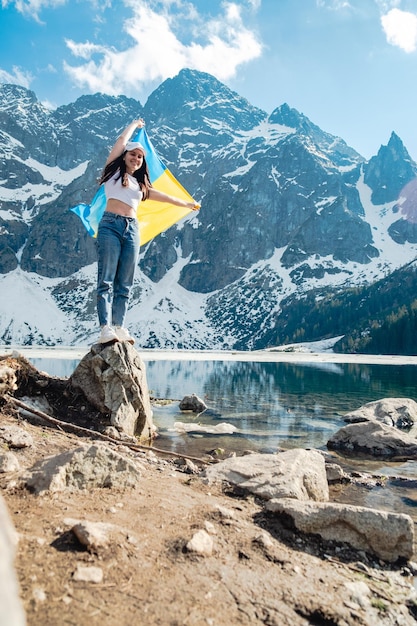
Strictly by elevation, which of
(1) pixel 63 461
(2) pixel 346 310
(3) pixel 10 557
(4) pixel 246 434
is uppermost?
(2) pixel 346 310

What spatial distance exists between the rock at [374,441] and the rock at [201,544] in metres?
9.11

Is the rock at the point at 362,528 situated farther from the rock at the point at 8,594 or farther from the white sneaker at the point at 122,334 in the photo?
the white sneaker at the point at 122,334

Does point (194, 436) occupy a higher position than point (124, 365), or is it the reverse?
point (124, 365)

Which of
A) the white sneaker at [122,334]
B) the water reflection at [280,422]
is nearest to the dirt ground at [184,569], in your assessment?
the water reflection at [280,422]

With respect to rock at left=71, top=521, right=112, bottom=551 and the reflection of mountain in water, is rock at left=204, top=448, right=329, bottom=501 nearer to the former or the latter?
rock at left=71, top=521, right=112, bottom=551

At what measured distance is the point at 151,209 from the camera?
11508 mm

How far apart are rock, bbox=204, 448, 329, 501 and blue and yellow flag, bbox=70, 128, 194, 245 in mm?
6889

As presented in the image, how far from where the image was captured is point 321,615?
9.29ft

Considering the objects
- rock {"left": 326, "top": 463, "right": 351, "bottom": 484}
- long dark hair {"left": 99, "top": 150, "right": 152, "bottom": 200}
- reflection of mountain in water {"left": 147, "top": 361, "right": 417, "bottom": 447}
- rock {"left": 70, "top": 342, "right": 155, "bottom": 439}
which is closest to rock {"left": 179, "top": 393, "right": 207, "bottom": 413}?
reflection of mountain in water {"left": 147, "top": 361, "right": 417, "bottom": 447}

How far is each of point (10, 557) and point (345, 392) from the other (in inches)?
1118

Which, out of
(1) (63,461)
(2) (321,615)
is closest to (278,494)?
(2) (321,615)

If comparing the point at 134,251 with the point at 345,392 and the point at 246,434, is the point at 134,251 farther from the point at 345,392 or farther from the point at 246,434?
the point at 345,392

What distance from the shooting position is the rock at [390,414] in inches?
619

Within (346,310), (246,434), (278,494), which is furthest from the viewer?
(346,310)
